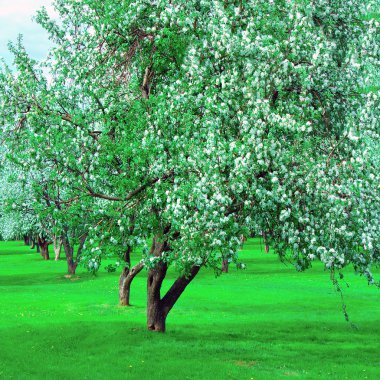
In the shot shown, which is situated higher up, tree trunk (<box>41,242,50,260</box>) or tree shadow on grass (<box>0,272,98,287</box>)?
tree trunk (<box>41,242,50,260</box>)

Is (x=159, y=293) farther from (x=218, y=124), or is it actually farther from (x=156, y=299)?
(x=218, y=124)

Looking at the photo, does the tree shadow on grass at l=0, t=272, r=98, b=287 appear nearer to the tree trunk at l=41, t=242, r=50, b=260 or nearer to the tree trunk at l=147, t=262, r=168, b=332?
the tree trunk at l=41, t=242, r=50, b=260

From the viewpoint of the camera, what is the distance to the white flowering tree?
55.8 ft

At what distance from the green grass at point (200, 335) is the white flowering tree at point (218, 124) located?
13.3 ft

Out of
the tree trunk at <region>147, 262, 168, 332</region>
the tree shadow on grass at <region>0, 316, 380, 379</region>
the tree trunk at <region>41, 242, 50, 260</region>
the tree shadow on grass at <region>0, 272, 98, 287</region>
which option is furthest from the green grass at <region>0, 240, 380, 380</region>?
the tree trunk at <region>41, 242, 50, 260</region>

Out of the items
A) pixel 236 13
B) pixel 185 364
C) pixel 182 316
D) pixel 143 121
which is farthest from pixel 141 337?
pixel 236 13

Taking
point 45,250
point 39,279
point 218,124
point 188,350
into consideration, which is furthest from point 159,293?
point 45,250

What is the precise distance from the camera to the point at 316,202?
17.3 m

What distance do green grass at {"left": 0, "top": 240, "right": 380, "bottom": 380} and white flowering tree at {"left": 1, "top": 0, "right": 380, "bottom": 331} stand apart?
4.05 meters

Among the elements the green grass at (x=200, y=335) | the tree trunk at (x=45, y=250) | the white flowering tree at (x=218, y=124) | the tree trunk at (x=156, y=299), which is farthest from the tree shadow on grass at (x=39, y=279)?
the white flowering tree at (x=218, y=124)

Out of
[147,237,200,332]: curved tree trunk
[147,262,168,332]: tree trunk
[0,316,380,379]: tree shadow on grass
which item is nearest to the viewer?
[0,316,380,379]: tree shadow on grass

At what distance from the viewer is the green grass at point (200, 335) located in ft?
70.7

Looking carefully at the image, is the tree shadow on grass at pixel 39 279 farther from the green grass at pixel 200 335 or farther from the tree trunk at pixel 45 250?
the tree trunk at pixel 45 250

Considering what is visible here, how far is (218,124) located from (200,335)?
41.4 ft
